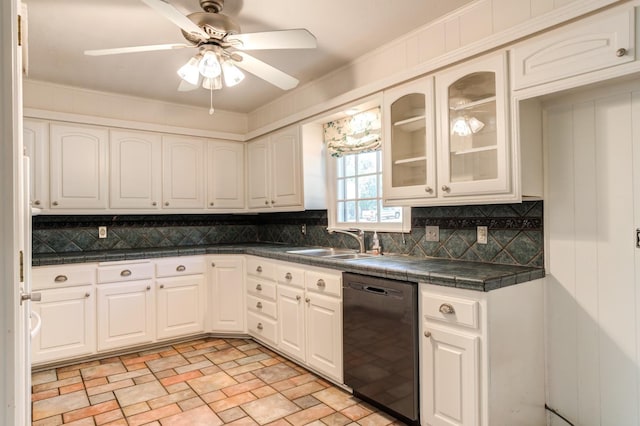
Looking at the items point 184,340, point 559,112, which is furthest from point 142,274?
point 559,112

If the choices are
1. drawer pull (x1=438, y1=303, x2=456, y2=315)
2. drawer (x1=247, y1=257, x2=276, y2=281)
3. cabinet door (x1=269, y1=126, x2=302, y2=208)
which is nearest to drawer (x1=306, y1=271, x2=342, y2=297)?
drawer (x1=247, y1=257, x2=276, y2=281)

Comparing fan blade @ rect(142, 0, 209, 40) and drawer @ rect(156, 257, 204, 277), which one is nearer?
fan blade @ rect(142, 0, 209, 40)

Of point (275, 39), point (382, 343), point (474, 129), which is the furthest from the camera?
point (382, 343)

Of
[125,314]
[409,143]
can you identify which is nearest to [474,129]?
[409,143]

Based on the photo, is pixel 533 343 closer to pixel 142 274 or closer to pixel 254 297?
pixel 254 297

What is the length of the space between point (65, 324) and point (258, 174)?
213cm

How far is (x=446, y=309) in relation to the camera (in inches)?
75.3

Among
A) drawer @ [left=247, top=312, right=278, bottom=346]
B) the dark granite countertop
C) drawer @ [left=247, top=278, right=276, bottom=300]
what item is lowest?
drawer @ [left=247, top=312, right=278, bottom=346]

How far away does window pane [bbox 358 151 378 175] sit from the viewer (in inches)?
127

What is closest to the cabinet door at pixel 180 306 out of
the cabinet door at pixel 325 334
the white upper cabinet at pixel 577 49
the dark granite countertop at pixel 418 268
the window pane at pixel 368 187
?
the dark granite countertop at pixel 418 268

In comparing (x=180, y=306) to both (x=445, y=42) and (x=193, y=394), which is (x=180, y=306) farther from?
(x=445, y=42)

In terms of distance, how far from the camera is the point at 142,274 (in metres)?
3.43

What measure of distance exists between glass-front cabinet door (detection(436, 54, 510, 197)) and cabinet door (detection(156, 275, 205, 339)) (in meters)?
2.51

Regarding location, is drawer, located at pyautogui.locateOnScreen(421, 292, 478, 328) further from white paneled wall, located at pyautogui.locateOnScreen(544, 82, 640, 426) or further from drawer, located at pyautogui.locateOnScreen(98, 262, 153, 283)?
drawer, located at pyautogui.locateOnScreen(98, 262, 153, 283)
